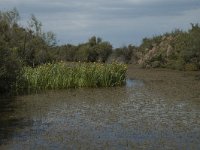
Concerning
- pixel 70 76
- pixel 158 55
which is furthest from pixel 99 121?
pixel 158 55

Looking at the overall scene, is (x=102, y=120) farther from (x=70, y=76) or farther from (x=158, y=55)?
(x=158, y=55)

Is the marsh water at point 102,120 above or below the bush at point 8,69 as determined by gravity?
below

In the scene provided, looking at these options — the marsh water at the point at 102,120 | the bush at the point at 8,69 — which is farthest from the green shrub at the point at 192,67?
the bush at the point at 8,69

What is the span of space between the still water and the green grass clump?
2.72m

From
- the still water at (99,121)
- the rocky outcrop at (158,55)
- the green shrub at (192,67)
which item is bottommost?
the still water at (99,121)

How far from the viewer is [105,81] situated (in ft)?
81.5

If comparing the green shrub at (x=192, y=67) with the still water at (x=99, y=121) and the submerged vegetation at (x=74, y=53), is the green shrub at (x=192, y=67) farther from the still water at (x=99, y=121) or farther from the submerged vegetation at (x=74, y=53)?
the still water at (x=99, y=121)

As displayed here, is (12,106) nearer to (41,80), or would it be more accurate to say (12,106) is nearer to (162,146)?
(41,80)

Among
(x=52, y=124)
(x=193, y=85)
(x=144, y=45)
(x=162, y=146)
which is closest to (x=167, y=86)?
(x=193, y=85)

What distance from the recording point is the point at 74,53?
52.1 meters

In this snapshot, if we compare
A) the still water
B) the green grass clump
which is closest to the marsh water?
the still water

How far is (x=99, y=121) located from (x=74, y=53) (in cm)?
3850

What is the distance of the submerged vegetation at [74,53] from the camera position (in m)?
22.3

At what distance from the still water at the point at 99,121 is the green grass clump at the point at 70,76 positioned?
8.91 ft
